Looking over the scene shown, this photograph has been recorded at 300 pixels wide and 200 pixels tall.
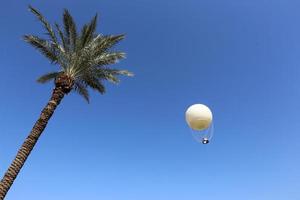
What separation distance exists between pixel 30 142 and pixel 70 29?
650cm

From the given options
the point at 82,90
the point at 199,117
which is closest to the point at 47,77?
the point at 82,90

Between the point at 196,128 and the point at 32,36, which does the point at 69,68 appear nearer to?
the point at 32,36

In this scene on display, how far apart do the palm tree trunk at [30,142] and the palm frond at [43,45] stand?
2120 millimetres

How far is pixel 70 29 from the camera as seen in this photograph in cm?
2080

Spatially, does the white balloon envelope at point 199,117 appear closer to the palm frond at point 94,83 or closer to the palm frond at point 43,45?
the palm frond at point 94,83

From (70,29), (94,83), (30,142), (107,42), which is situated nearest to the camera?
(30,142)

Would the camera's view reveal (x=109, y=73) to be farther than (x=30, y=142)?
Yes

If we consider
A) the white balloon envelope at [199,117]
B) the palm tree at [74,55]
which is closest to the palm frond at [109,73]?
the palm tree at [74,55]

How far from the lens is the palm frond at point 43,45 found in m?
20.8

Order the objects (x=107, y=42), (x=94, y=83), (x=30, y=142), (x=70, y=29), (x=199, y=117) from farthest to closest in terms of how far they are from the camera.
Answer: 1. (x=94, y=83)
2. (x=107, y=42)
3. (x=70, y=29)
4. (x=30, y=142)
5. (x=199, y=117)

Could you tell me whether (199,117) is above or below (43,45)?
below

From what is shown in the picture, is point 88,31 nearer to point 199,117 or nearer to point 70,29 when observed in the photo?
point 70,29

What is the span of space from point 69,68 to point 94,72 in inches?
65.6

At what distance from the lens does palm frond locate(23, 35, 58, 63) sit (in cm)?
2084
